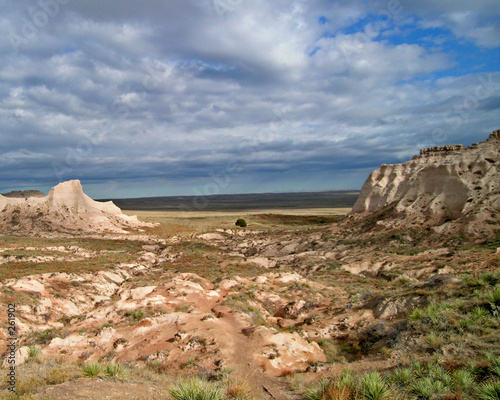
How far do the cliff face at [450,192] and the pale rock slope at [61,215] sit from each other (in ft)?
128

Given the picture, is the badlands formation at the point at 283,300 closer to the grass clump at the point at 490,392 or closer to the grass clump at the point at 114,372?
the grass clump at the point at 114,372

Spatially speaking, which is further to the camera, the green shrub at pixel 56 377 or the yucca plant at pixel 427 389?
the green shrub at pixel 56 377

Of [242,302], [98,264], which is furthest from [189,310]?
[98,264]

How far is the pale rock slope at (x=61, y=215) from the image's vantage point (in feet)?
159

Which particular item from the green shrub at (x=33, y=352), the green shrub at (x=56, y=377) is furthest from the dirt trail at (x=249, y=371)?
the green shrub at (x=33, y=352)

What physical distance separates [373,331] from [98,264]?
2116cm

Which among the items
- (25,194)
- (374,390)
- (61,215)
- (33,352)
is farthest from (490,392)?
(25,194)

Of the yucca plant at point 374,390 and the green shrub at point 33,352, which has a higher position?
the yucca plant at point 374,390

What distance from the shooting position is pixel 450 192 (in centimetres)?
3039

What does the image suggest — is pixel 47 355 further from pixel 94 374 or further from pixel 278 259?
pixel 278 259

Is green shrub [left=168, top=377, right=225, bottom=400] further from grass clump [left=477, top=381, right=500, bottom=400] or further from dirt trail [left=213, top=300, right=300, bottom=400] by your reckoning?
grass clump [left=477, top=381, right=500, bottom=400]

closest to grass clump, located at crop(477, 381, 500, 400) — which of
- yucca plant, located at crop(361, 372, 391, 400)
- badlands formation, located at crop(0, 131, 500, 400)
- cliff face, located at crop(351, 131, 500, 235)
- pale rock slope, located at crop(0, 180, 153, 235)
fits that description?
badlands formation, located at crop(0, 131, 500, 400)

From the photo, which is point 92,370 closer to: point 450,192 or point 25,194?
point 450,192

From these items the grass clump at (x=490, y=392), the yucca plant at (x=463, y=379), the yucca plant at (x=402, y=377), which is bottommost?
the yucca plant at (x=402, y=377)
